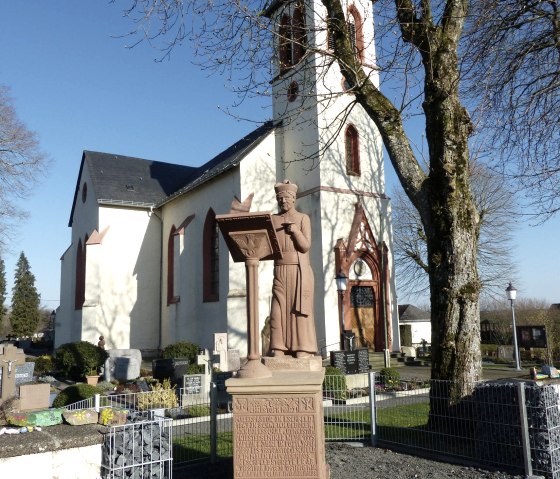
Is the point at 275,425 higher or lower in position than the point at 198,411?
higher

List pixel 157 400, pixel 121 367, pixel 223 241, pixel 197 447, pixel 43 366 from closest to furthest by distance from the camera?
1. pixel 197 447
2. pixel 157 400
3. pixel 121 367
4. pixel 43 366
5. pixel 223 241

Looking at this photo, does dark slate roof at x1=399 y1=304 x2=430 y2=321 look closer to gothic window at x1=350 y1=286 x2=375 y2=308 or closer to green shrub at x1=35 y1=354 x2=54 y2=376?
gothic window at x1=350 y1=286 x2=375 y2=308

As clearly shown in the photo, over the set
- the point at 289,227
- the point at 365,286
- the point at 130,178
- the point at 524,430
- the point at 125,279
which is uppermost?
the point at 130,178

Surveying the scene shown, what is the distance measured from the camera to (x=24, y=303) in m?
59.8

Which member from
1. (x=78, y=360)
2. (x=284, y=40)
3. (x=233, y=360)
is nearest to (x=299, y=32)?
(x=284, y=40)

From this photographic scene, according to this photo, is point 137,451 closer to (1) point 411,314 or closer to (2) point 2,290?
(1) point 411,314

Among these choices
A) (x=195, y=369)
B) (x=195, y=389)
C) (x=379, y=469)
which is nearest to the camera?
(x=379, y=469)

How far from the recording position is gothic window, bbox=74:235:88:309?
90.0ft

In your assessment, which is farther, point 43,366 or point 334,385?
point 43,366

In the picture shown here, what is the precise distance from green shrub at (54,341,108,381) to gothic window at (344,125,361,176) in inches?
474

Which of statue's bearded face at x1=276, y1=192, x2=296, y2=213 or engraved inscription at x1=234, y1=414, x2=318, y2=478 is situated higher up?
statue's bearded face at x1=276, y1=192, x2=296, y2=213

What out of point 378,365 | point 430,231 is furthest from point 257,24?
point 378,365

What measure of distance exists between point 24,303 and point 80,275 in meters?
36.9

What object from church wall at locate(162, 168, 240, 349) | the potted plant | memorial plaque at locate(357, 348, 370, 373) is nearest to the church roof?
church wall at locate(162, 168, 240, 349)
